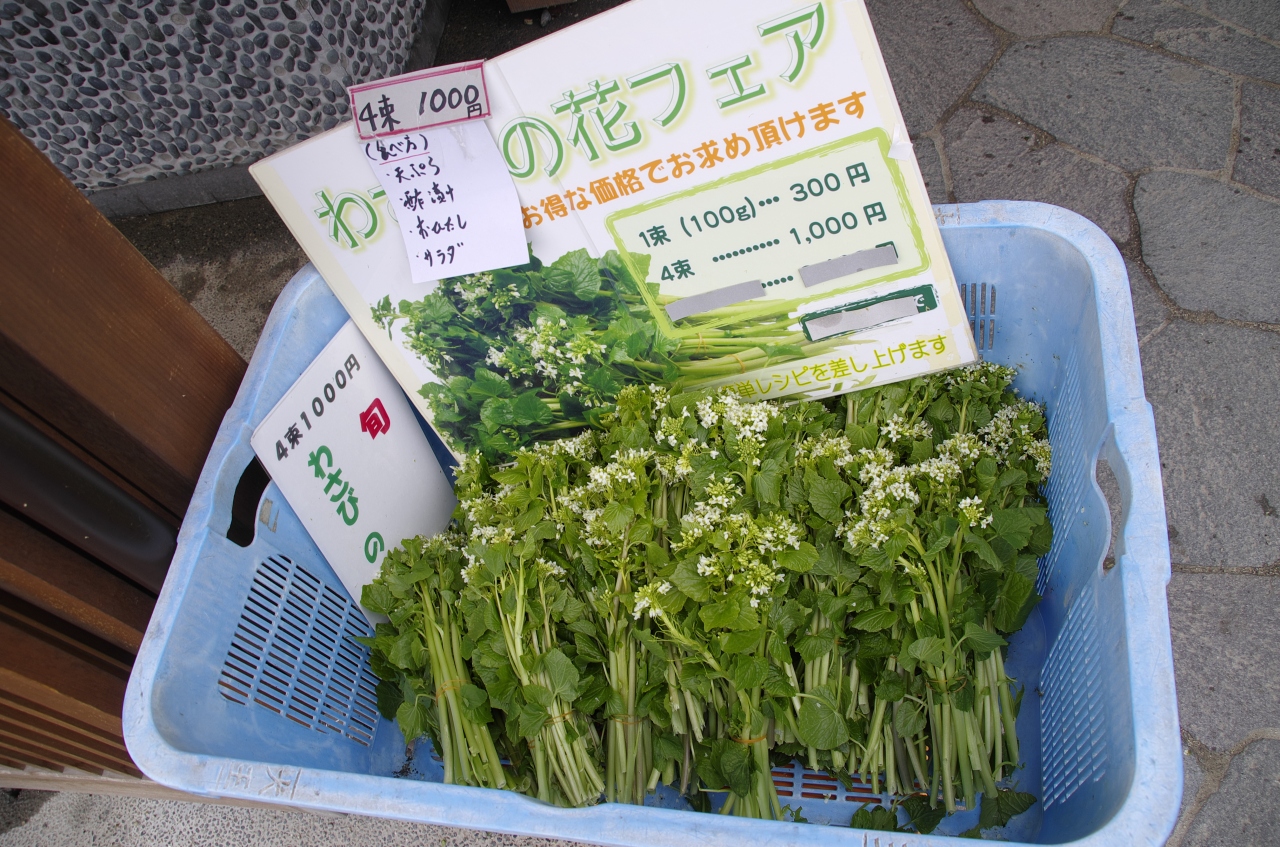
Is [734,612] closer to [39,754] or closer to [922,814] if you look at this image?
[922,814]

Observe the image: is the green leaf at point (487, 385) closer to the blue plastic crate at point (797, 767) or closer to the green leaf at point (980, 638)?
the blue plastic crate at point (797, 767)

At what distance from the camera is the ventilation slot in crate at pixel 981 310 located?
191cm

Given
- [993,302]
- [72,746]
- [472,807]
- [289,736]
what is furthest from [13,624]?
[993,302]

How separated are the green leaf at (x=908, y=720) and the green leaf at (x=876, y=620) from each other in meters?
0.18

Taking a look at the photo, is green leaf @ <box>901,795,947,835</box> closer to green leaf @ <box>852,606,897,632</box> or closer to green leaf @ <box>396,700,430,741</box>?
green leaf @ <box>852,606,897,632</box>

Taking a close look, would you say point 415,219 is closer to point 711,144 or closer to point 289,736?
point 711,144

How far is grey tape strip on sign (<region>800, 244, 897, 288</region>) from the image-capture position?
1.64m

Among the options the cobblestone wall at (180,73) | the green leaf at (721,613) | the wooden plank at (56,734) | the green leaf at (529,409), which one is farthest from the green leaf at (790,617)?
the cobblestone wall at (180,73)

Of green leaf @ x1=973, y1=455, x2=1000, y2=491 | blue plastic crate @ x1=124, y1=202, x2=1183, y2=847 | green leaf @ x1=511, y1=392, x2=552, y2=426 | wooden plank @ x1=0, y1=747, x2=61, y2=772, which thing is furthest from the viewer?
wooden plank @ x1=0, y1=747, x2=61, y2=772

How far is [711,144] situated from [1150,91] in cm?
278

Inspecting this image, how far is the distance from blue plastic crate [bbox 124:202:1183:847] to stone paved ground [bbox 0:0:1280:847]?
795mm

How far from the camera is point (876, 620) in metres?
1.56

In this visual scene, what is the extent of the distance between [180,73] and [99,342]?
7.14ft

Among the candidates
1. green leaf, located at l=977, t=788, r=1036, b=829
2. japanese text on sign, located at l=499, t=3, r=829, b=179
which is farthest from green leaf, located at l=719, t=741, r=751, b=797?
japanese text on sign, located at l=499, t=3, r=829, b=179
